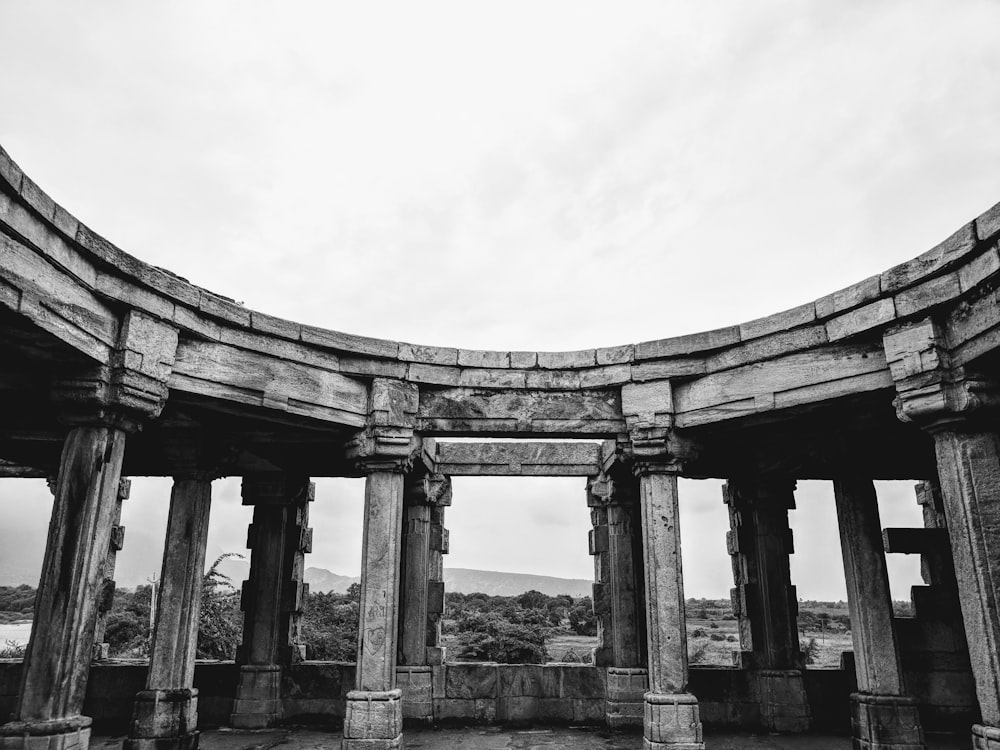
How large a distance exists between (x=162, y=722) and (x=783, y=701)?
9519mm

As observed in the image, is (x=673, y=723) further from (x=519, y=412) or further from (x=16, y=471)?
(x=16, y=471)

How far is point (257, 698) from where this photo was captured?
40.0ft

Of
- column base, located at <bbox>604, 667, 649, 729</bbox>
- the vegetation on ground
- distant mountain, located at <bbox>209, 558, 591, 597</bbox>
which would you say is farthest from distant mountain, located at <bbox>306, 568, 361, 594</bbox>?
column base, located at <bbox>604, 667, 649, 729</bbox>

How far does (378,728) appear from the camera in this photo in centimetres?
838

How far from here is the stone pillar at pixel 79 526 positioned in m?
6.65

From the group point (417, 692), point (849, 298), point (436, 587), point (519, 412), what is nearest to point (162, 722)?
point (417, 692)

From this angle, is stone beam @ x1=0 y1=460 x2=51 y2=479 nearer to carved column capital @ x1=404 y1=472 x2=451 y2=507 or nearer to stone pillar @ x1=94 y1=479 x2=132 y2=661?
stone pillar @ x1=94 y1=479 x2=132 y2=661

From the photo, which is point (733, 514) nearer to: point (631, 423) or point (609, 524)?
point (609, 524)

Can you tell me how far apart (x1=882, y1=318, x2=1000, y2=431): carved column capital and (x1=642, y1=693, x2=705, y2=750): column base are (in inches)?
161

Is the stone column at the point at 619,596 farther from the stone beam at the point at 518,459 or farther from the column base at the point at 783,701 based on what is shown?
the column base at the point at 783,701

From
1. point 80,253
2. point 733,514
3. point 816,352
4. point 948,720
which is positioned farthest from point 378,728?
point 948,720

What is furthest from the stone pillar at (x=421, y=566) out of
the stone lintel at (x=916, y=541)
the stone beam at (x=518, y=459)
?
the stone lintel at (x=916, y=541)

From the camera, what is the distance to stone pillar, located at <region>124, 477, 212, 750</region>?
947cm

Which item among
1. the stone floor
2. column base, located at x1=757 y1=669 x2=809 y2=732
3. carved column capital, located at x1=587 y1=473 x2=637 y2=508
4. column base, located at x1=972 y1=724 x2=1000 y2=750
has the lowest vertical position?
the stone floor
